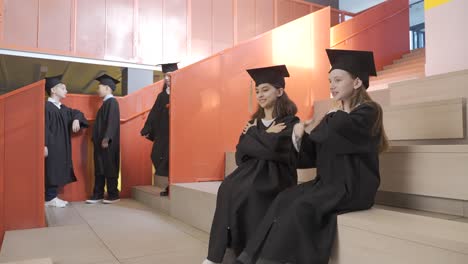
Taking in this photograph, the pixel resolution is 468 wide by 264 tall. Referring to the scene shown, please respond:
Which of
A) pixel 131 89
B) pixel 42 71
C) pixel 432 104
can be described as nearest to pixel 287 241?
pixel 432 104

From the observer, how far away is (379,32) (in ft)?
21.5

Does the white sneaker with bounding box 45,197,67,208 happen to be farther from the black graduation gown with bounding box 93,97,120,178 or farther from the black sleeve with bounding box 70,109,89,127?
the black sleeve with bounding box 70,109,89,127

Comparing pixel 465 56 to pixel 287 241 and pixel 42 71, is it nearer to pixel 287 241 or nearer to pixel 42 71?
pixel 287 241

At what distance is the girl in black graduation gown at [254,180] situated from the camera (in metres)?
2.33

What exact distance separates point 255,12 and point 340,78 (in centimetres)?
705

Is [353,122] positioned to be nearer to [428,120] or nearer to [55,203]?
[428,120]

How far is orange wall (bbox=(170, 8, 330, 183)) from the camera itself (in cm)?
391

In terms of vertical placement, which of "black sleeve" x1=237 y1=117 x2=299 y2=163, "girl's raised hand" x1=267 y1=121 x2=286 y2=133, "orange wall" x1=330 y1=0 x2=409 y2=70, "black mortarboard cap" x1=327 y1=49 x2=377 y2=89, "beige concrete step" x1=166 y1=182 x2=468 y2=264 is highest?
"orange wall" x1=330 y1=0 x2=409 y2=70

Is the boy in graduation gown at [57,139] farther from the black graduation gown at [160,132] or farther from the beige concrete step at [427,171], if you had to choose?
the beige concrete step at [427,171]

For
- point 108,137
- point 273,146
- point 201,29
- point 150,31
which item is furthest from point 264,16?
point 273,146

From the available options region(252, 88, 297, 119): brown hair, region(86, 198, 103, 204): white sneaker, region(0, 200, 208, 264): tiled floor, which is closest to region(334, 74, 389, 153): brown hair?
region(252, 88, 297, 119): brown hair

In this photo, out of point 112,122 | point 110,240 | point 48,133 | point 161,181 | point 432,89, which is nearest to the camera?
point 432,89

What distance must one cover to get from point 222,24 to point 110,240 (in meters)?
6.32

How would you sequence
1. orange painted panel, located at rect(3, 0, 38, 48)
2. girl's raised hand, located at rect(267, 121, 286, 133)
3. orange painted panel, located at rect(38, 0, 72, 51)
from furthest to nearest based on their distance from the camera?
orange painted panel, located at rect(38, 0, 72, 51) < orange painted panel, located at rect(3, 0, 38, 48) < girl's raised hand, located at rect(267, 121, 286, 133)
